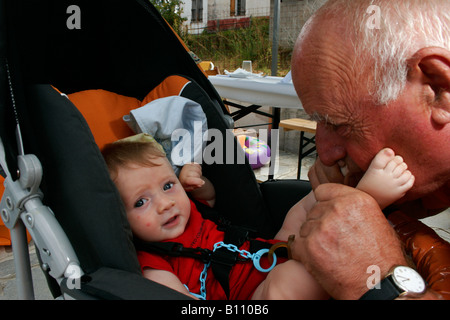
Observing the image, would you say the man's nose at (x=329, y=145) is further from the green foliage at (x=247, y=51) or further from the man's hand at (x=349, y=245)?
the green foliage at (x=247, y=51)

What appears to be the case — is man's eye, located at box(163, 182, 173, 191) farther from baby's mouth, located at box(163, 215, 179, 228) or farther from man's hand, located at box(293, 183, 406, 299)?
man's hand, located at box(293, 183, 406, 299)

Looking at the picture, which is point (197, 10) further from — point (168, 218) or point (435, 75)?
point (435, 75)

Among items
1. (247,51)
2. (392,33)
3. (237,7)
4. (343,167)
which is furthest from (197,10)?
(392,33)

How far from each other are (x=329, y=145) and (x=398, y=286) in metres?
Answer: 0.35

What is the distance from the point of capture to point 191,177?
132cm

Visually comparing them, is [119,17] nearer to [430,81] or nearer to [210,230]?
[210,230]

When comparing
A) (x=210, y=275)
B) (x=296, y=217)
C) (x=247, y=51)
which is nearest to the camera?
(x=210, y=275)

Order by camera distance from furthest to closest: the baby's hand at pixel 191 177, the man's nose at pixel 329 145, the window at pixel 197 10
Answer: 1. the window at pixel 197 10
2. the baby's hand at pixel 191 177
3. the man's nose at pixel 329 145

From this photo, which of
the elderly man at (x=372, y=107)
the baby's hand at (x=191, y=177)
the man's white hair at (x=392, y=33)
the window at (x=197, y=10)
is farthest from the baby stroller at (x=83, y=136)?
the window at (x=197, y=10)

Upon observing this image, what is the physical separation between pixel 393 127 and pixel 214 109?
2.71 feet

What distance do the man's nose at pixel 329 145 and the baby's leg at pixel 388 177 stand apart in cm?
10

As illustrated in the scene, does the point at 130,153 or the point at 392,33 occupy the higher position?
the point at 392,33

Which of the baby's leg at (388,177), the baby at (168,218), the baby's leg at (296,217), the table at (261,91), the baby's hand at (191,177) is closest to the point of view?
the baby's leg at (388,177)

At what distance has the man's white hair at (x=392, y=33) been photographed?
2.09 feet
